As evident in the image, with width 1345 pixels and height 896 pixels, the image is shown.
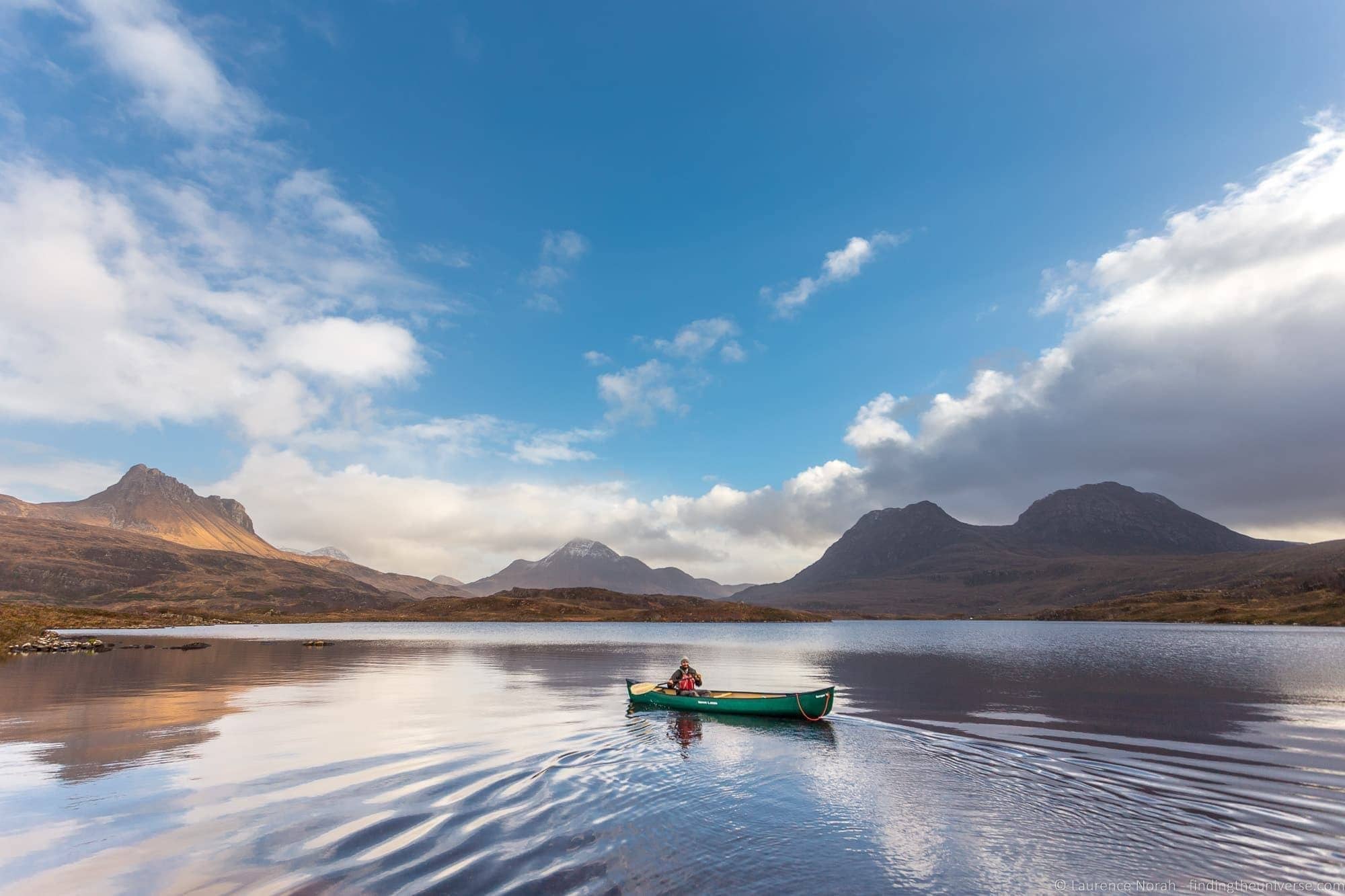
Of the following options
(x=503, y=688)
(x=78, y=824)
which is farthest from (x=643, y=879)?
(x=503, y=688)

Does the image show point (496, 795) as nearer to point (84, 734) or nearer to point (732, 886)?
point (732, 886)

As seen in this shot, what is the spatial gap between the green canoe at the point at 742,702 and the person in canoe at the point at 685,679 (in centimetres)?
51

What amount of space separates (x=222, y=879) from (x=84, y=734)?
27.0 m

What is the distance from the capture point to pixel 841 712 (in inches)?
1784

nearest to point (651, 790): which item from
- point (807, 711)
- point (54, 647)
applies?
point (807, 711)

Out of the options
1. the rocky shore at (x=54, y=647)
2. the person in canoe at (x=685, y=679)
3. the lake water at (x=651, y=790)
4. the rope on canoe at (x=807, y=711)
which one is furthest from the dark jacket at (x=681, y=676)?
the rocky shore at (x=54, y=647)

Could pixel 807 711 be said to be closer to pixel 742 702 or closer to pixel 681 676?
pixel 742 702

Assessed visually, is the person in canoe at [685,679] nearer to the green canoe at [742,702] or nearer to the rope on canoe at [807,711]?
the green canoe at [742,702]

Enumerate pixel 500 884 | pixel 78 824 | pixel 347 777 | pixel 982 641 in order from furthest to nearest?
pixel 982 641, pixel 347 777, pixel 78 824, pixel 500 884

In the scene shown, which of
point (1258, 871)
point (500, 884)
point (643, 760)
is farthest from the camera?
point (643, 760)

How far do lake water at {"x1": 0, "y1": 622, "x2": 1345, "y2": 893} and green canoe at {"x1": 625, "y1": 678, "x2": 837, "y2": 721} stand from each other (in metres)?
0.87

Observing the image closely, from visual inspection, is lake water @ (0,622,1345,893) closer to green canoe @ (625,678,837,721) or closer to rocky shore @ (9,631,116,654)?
green canoe @ (625,678,837,721)

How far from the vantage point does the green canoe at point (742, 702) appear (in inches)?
1580

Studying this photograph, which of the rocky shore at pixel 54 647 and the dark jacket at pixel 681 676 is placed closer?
the dark jacket at pixel 681 676
